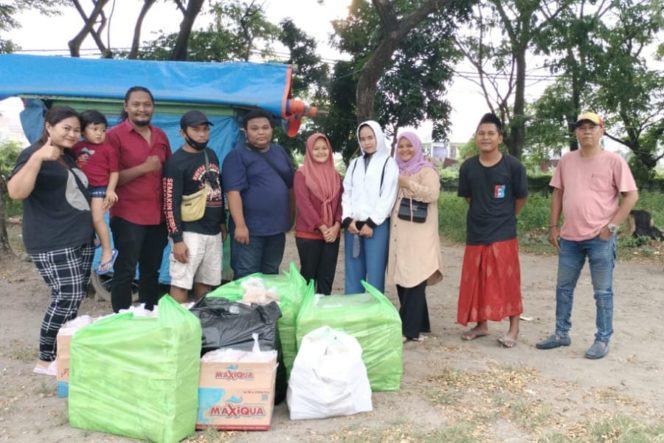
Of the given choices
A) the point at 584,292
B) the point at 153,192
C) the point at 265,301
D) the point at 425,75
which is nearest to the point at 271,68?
the point at 153,192

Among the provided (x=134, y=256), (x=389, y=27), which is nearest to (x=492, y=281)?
(x=134, y=256)

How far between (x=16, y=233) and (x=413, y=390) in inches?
390

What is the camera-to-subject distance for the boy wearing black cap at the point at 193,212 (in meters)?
3.85

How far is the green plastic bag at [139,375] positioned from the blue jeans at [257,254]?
133 centimetres

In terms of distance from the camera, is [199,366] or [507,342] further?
[507,342]

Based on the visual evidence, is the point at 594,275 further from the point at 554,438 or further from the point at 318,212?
the point at 318,212

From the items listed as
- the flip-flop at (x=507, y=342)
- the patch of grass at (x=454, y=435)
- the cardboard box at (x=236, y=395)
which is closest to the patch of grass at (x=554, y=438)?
the patch of grass at (x=454, y=435)

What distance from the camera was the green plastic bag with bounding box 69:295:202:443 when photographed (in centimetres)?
266

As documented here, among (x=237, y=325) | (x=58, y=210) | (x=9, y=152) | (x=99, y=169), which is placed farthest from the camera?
(x=9, y=152)

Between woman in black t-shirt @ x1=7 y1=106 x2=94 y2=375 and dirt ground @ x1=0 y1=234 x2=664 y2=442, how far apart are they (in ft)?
2.11

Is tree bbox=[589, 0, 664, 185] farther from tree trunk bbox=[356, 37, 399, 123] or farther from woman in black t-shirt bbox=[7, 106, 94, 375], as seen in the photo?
woman in black t-shirt bbox=[7, 106, 94, 375]

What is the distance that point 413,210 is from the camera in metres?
4.18

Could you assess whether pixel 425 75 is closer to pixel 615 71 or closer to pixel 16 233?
pixel 615 71

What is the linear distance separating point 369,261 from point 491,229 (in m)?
0.93
